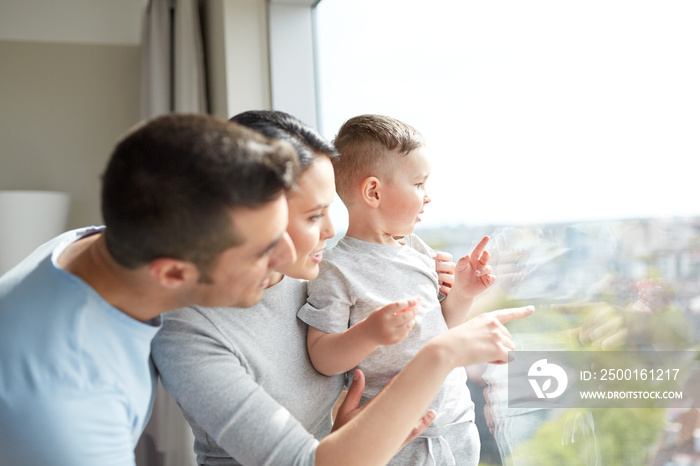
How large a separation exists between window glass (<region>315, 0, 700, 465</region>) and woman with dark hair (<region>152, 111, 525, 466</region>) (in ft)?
1.08

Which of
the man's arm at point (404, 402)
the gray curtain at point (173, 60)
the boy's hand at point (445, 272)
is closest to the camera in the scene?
the man's arm at point (404, 402)

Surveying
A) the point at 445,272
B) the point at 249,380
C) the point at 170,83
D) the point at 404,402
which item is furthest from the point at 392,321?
the point at 170,83

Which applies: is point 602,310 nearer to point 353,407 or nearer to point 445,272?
point 445,272

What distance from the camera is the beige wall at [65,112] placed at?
12.3 ft

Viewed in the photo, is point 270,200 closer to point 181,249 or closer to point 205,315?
point 181,249

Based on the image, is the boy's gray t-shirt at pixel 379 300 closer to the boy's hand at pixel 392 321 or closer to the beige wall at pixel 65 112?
the boy's hand at pixel 392 321

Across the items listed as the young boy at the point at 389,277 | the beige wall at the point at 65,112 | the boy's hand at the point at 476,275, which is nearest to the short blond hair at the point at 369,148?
the young boy at the point at 389,277

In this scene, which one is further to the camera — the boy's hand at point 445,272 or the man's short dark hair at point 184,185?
the boy's hand at point 445,272

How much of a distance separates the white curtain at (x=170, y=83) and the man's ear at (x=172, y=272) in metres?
2.25

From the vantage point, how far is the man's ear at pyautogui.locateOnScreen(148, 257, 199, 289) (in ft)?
2.88

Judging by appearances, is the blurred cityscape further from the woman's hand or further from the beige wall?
the beige wall

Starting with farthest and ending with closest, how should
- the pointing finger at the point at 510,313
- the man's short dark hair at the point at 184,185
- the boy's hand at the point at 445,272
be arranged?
the boy's hand at the point at 445,272
the pointing finger at the point at 510,313
the man's short dark hair at the point at 184,185

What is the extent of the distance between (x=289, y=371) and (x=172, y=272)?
1.22 ft

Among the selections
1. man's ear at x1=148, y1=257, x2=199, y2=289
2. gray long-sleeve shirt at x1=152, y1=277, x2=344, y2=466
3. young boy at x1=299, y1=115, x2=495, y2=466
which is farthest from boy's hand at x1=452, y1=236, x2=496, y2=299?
man's ear at x1=148, y1=257, x2=199, y2=289
